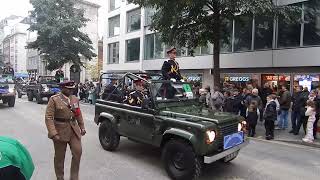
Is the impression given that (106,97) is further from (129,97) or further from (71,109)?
(71,109)

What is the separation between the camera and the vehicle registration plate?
641 cm

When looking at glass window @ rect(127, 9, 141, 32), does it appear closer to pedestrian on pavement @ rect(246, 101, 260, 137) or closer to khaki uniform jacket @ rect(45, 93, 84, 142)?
pedestrian on pavement @ rect(246, 101, 260, 137)

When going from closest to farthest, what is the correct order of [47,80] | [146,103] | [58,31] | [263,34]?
[146,103]
[263,34]
[47,80]
[58,31]

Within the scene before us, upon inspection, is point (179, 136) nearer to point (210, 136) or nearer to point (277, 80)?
point (210, 136)

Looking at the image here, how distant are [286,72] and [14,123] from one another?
1246 centimetres

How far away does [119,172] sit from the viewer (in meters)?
6.95

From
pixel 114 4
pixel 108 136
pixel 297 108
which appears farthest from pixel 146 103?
pixel 114 4

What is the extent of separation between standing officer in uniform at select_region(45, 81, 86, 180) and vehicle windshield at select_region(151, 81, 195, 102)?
1894 mm

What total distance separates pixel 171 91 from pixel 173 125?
53.5 inches

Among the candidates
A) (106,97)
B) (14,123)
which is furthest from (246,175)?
(14,123)

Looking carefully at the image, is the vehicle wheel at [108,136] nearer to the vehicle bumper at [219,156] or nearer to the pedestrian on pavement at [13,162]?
the vehicle bumper at [219,156]

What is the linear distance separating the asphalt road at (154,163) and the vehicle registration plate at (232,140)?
2.08ft

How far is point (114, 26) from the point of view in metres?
34.2

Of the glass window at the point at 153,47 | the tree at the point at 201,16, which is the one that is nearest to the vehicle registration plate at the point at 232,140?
the tree at the point at 201,16
